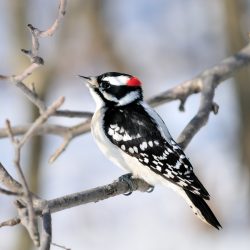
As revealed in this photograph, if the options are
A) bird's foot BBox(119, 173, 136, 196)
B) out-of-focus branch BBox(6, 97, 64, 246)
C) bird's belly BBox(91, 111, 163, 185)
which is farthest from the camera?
bird's belly BBox(91, 111, 163, 185)

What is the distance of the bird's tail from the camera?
340 cm

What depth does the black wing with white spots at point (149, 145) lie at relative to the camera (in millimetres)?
3660

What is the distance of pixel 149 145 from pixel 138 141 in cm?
8

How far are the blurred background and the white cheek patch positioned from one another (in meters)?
2.36

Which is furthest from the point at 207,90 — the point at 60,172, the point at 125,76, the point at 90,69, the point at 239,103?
the point at 90,69

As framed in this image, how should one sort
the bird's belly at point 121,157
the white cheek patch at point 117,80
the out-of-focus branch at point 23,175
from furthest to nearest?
the white cheek patch at point 117,80, the bird's belly at point 121,157, the out-of-focus branch at point 23,175

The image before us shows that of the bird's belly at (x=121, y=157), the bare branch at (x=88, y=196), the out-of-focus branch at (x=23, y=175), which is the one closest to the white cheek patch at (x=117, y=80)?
the bird's belly at (x=121, y=157)

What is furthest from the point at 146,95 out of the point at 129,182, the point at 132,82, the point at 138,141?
the point at 129,182

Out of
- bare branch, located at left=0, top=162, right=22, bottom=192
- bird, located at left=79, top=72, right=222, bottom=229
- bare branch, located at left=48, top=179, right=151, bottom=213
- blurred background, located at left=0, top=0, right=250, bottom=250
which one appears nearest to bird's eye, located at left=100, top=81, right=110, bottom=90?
bird, located at left=79, top=72, right=222, bottom=229

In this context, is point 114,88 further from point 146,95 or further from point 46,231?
point 146,95

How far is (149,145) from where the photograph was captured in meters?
3.85

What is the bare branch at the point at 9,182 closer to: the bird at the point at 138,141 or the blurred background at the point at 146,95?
the bird at the point at 138,141

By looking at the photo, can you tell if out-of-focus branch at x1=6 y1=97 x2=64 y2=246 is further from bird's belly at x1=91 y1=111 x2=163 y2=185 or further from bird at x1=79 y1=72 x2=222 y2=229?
bird's belly at x1=91 y1=111 x2=163 y2=185

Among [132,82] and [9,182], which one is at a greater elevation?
[9,182]
